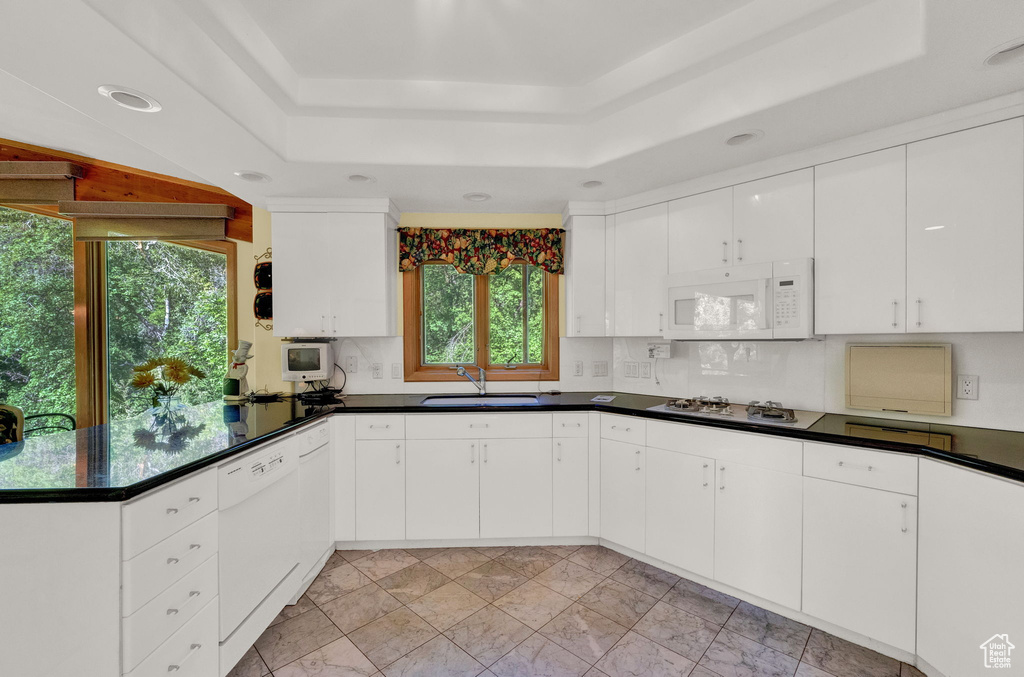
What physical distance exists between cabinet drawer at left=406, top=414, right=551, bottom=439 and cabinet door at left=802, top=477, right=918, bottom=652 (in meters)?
1.41

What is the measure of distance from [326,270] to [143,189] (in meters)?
1.74

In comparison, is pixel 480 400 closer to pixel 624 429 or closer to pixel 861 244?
pixel 624 429

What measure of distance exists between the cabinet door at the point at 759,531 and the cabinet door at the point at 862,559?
55 millimetres

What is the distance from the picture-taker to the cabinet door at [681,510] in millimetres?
2223

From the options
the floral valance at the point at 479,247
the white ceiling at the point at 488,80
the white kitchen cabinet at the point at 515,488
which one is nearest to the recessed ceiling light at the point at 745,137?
the white ceiling at the point at 488,80

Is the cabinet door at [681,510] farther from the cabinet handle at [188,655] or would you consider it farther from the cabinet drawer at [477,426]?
the cabinet handle at [188,655]

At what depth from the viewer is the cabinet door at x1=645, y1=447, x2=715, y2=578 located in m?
2.22

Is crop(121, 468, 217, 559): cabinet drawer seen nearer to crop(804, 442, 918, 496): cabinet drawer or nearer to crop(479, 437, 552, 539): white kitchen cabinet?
crop(479, 437, 552, 539): white kitchen cabinet

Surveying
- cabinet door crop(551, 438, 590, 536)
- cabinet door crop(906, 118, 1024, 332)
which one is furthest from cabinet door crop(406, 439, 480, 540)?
cabinet door crop(906, 118, 1024, 332)

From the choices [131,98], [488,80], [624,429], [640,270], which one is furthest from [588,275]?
Result: [131,98]

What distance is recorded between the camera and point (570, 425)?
2668 millimetres

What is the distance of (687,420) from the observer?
2.27 m

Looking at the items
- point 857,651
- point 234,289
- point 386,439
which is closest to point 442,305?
point 386,439

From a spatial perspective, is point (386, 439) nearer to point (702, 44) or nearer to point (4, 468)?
point (4, 468)
